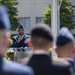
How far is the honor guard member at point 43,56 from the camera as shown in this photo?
3.94 m

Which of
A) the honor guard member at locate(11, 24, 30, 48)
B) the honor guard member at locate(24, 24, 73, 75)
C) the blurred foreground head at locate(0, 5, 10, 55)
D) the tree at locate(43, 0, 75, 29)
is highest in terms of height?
the blurred foreground head at locate(0, 5, 10, 55)

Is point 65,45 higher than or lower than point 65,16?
higher

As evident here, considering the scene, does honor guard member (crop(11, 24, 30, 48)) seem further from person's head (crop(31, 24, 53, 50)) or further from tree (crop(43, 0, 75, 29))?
tree (crop(43, 0, 75, 29))

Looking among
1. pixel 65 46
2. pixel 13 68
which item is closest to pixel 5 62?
pixel 13 68

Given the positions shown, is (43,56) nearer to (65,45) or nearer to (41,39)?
(41,39)

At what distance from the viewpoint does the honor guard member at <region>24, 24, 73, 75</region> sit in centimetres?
394

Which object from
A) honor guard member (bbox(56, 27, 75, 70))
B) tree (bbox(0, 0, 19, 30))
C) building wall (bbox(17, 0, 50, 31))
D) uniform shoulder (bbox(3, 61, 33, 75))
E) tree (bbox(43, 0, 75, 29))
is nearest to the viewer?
uniform shoulder (bbox(3, 61, 33, 75))

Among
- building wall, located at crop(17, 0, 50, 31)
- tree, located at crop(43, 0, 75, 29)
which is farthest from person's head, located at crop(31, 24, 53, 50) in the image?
building wall, located at crop(17, 0, 50, 31)

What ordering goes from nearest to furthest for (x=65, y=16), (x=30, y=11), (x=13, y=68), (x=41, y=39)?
1. (x=13, y=68)
2. (x=41, y=39)
3. (x=65, y=16)
4. (x=30, y=11)

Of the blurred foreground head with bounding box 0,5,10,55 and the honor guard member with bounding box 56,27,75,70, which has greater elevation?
the blurred foreground head with bounding box 0,5,10,55

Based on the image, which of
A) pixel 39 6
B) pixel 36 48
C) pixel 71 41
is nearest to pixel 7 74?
pixel 36 48

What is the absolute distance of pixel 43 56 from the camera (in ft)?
13.1

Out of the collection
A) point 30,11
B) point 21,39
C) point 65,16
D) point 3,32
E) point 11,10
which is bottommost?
point 65,16

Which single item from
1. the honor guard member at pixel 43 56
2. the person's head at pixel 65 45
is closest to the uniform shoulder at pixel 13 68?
the honor guard member at pixel 43 56
